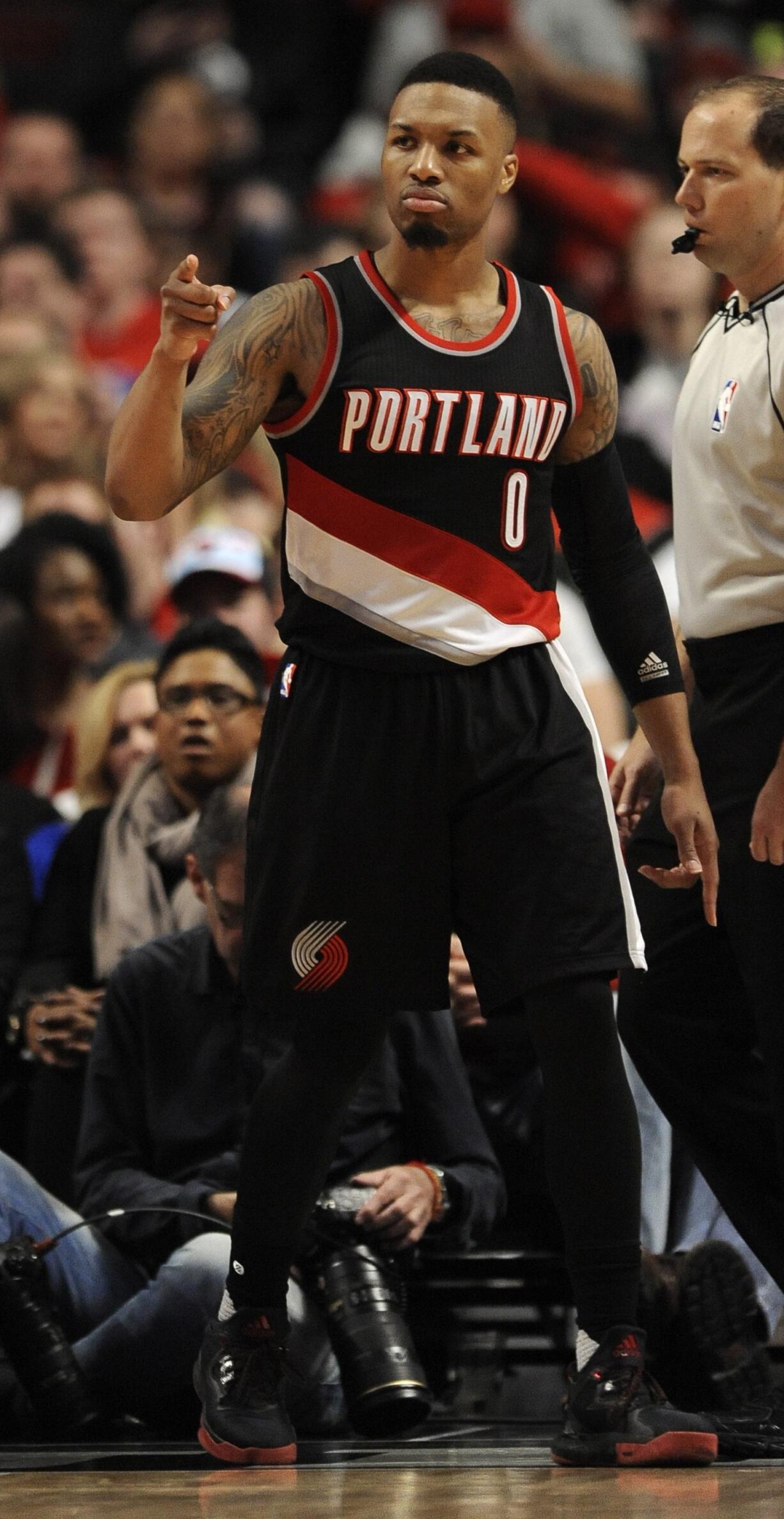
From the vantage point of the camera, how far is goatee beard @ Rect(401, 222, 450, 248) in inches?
122

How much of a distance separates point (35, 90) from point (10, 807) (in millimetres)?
7384

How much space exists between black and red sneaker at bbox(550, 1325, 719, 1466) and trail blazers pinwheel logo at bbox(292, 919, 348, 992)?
637mm

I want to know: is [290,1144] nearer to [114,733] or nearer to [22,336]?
[114,733]

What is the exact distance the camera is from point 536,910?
3.07 metres

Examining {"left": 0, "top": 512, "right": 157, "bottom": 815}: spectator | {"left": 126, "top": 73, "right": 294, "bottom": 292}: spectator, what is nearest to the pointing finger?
{"left": 0, "top": 512, "right": 157, "bottom": 815}: spectator

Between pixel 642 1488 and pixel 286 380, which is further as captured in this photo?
pixel 286 380

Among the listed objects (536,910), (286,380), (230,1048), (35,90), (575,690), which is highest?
(35,90)

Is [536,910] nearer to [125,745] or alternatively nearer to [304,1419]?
[304,1419]

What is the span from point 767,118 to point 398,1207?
6.24 feet

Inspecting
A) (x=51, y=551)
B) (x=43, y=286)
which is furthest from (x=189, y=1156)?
(x=43, y=286)

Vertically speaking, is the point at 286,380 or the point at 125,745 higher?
the point at 286,380

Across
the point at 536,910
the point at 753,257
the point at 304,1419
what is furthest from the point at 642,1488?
the point at 753,257

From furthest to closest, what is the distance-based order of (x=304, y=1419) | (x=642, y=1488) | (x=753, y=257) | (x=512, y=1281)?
1. (x=512, y=1281)
2. (x=304, y=1419)
3. (x=753, y=257)
4. (x=642, y=1488)

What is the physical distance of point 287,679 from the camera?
320cm
